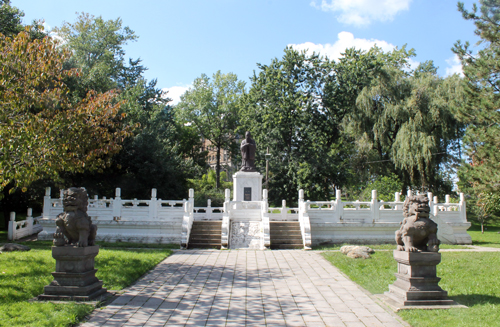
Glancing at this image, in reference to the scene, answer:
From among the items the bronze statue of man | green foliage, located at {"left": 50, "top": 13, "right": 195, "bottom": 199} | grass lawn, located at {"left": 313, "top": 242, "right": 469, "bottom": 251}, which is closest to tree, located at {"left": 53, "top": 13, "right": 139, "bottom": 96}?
green foliage, located at {"left": 50, "top": 13, "right": 195, "bottom": 199}

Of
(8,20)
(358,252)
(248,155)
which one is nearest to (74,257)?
(358,252)

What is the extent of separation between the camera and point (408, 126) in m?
27.1

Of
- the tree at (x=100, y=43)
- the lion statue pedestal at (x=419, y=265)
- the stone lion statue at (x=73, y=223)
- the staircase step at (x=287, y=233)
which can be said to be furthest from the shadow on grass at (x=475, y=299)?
the tree at (x=100, y=43)

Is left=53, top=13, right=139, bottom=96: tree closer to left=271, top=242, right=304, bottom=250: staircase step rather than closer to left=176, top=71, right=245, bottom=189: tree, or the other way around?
left=176, top=71, right=245, bottom=189: tree

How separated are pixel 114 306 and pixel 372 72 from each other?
27.4 m

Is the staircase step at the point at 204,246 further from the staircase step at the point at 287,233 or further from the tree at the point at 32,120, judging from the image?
the tree at the point at 32,120

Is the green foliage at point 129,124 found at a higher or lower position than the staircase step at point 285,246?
higher

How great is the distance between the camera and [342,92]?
3045cm

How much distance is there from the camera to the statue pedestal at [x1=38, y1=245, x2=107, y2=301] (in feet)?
22.9

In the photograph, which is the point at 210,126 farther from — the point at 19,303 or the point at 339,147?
the point at 19,303

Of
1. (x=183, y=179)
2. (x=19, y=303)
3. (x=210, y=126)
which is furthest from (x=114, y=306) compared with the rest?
(x=210, y=126)

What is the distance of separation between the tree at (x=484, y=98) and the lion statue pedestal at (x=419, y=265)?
11.6 m

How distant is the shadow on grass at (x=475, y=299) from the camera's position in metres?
6.92

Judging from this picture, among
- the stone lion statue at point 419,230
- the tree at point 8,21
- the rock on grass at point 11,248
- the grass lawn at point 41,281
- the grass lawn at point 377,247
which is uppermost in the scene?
the tree at point 8,21
